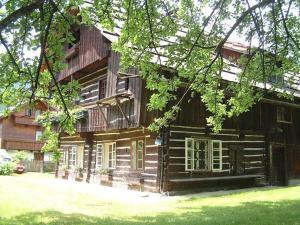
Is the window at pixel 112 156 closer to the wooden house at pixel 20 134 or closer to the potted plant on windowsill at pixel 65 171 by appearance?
the potted plant on windowsill at pixel 65 171

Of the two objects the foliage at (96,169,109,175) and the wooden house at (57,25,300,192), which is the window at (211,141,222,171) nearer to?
the wooden house at (57,25,300,192)

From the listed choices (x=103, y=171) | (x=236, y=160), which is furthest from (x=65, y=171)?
(x=236, y=160)

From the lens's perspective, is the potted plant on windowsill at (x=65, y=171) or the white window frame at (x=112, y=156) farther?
→ the potted plant on windowsill at (x=65, y=171)

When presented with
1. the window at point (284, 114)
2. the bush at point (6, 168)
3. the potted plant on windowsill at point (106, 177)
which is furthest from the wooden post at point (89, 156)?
the bush at point (6, 168)

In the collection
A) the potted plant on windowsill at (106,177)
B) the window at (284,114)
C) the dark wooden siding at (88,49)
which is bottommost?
the potted plant on windowsill at (106,177)

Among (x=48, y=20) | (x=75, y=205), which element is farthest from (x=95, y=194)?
(x=48, y=20)

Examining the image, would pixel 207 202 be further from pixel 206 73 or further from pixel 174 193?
pixel 206 73

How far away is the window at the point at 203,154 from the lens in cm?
1970

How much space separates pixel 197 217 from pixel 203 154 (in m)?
8.68

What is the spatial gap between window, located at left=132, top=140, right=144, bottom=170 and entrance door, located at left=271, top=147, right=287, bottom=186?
7943 mm

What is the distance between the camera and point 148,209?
14227 millimetres

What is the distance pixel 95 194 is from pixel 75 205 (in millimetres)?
3747

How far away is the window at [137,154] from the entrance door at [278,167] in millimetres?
7943

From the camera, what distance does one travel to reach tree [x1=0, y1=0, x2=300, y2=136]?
7398 mm
